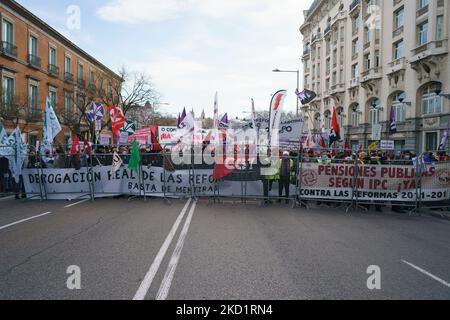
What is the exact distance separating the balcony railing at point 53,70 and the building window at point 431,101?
36.3m

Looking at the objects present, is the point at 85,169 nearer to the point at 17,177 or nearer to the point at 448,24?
the point at 17,177

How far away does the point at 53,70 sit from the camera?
39031 millimetres

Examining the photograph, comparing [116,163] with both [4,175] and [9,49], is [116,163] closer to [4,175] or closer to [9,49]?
[4,175]

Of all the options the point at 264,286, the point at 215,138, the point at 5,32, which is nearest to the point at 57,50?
the point at 5,32

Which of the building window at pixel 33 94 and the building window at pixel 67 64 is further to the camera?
the building window at pixel 67 64

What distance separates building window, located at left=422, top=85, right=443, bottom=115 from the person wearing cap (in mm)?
21619

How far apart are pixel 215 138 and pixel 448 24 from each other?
21.6 meters

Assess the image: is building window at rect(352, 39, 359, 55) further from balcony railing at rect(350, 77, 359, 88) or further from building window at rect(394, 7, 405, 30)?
building window at rect(394, 7, 405, 30)

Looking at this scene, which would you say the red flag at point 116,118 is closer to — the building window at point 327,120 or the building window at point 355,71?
the building window at point 355,71

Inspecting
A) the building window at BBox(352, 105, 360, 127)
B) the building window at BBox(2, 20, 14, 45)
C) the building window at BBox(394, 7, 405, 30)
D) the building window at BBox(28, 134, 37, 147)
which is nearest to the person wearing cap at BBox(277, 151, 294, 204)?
the building window at BBox(394, 7, 405, 30)

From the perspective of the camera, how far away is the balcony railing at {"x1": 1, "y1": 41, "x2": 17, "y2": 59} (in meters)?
29.8

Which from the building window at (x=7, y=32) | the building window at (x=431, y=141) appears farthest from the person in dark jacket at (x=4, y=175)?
the building window at (x=431, y=141)

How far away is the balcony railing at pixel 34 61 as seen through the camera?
34.1m
